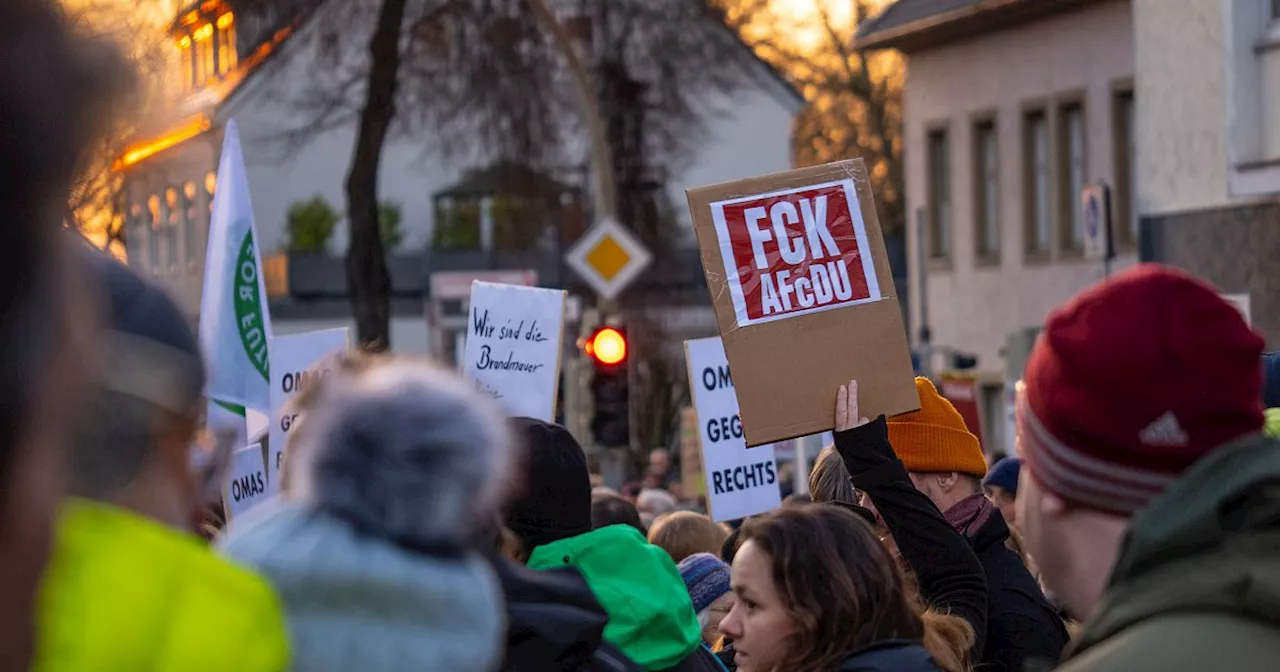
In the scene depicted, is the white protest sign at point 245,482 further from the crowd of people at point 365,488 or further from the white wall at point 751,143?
the white wall at point 751,143

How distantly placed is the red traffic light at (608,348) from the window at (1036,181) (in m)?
15.5

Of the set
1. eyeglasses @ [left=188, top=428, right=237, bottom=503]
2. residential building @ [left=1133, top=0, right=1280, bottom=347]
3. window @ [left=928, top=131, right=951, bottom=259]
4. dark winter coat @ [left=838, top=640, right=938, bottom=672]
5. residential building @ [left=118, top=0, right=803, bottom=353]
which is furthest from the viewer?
residential building @ [left=118, top=0, right=803, bottom=353]

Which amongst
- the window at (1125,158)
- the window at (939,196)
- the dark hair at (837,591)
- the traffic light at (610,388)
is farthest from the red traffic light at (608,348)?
the window at (939,196)

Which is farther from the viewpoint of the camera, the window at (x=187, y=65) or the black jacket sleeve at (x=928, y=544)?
the black jacket sleeve at (x=928, y=544)

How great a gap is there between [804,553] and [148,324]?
2.14 meters

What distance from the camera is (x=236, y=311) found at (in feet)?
24.2

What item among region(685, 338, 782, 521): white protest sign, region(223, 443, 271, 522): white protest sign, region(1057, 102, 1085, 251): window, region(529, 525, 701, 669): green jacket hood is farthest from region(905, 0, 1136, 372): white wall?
region(529, 525, 701, 669): green jacket hood

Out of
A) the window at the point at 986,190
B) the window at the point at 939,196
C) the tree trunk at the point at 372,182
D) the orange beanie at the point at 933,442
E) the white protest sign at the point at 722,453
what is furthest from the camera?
the window at the point at 939,196

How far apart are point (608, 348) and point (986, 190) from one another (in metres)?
17.1

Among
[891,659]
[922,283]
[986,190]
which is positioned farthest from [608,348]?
[922,283]

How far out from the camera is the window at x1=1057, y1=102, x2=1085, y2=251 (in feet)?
100

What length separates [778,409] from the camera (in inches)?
193

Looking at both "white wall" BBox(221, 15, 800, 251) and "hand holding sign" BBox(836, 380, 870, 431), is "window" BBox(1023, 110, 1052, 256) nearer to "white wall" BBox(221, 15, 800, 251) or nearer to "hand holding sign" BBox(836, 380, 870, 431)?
"white wall" BBox(221, 15, 800, 251)

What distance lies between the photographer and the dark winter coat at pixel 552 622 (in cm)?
313
